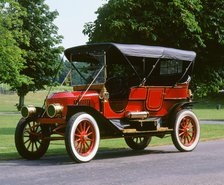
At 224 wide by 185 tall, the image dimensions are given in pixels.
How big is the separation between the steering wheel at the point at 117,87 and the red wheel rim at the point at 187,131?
5.30 ft

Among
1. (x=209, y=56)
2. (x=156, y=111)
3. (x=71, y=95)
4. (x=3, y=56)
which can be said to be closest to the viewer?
(x=71, y=95)

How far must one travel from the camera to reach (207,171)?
27.0 feet

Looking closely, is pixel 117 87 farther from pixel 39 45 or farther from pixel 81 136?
pixel 39 45

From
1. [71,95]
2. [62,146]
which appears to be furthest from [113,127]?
[62,146]

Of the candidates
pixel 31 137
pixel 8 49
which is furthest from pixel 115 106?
pixel 8 49

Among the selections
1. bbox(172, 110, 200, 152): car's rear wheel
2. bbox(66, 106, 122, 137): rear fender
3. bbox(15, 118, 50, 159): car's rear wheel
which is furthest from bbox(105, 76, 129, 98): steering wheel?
bbox(15, 118, 50, 159): car's rear wheel

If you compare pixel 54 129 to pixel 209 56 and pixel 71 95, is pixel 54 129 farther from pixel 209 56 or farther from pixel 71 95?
pixel 209 56

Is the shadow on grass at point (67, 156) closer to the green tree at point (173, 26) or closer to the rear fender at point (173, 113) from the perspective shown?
the rear fender at point (173, 113)

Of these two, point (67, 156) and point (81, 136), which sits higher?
point (81, 136)

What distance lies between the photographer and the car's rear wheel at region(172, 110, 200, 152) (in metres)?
11.2

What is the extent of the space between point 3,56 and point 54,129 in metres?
28.7

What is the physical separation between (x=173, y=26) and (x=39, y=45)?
1416 inches

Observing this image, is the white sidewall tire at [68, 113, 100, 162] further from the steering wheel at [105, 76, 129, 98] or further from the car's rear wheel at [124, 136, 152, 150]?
the car's rear wheel at [124, 136, 152, 150]

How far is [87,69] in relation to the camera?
11328 mm
